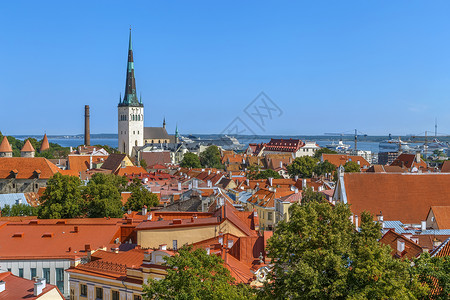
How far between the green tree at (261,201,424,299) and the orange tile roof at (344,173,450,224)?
19.9 metres

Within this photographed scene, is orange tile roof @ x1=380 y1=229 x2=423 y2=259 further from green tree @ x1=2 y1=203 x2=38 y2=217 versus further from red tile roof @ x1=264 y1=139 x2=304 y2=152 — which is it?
red tile roof @ x1=264 y1=139 x2=304 y2=152

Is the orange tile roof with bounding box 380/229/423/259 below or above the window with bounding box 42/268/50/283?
above

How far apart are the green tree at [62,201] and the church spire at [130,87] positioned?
99.1 m

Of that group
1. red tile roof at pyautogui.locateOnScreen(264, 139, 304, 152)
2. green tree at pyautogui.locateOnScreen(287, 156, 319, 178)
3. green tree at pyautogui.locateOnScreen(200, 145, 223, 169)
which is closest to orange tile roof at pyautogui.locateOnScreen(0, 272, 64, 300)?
green tree at pyautogui.locateOnScreen(287, 156, 319, 178)

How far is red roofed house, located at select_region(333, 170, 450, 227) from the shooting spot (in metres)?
37.4

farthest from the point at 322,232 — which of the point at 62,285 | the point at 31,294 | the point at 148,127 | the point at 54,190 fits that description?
the point at 148,127

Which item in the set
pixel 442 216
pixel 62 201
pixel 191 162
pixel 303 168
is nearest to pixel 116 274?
pixel 442 216

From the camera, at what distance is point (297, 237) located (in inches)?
688

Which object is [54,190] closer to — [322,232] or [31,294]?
[31,294]

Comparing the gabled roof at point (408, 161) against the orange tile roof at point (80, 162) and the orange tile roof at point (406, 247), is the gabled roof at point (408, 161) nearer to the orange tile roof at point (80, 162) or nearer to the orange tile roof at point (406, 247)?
the orange tile roof at point (80, 162)

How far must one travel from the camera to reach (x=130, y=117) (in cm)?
14500

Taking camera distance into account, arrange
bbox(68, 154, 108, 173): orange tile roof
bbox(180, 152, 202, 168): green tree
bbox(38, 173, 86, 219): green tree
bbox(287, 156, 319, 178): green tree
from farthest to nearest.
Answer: bbox(180, 152, 202, 168): green tree
bbox(68, 154, 108, 173): orange tile roof
bbox(287, 156, 319, 178): green tree
bbox(38, 173, 86, 219): green tree

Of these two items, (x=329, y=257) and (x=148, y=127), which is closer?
(x=329, y=257)

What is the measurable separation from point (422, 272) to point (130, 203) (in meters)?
34.8
